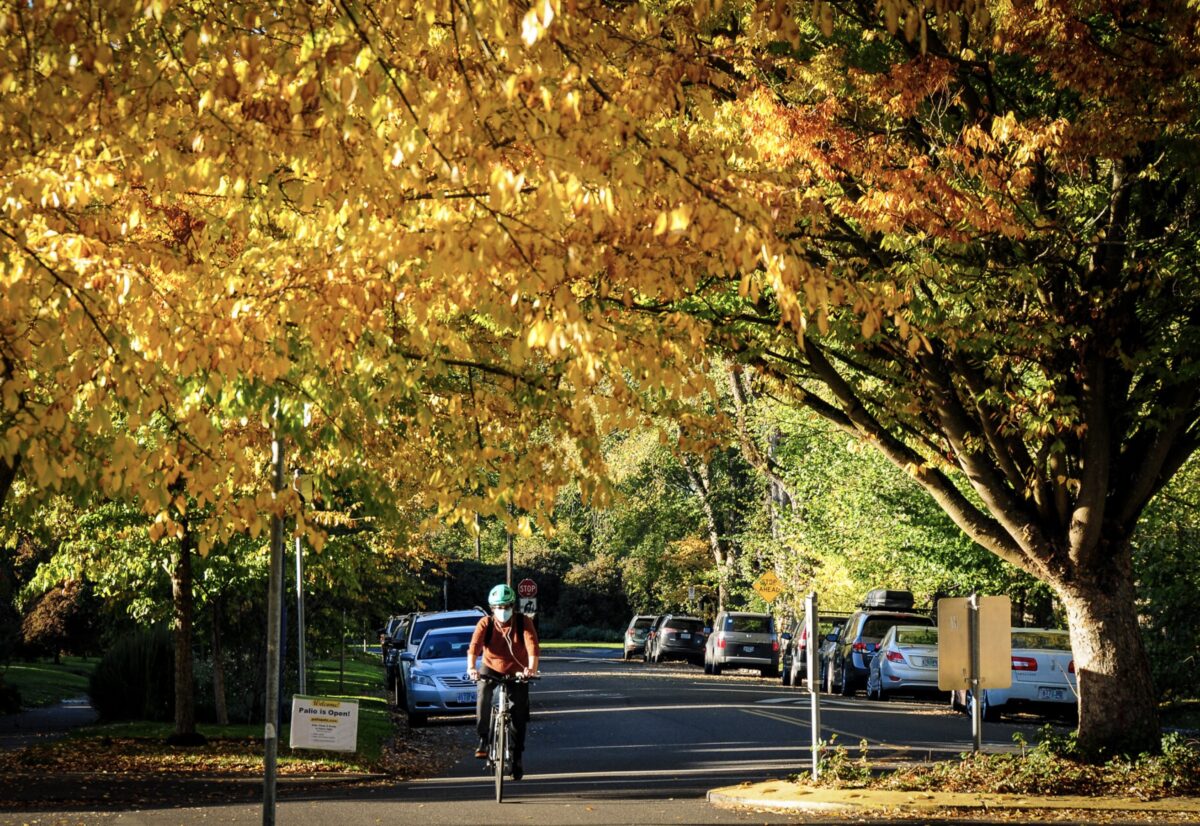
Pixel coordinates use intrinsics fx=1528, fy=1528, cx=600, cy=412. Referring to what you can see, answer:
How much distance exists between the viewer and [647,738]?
21125mm

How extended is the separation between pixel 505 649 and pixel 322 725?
2873 mm

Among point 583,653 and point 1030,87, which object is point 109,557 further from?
point 583,653

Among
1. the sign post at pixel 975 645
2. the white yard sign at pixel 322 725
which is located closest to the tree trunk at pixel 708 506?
the sign post at pixel 975 645

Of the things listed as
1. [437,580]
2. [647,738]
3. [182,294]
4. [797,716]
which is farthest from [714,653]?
[437,580]

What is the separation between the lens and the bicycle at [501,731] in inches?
536

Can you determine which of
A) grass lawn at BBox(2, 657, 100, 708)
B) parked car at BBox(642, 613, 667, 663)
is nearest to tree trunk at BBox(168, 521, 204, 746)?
grass lawn at BBox(2, 657, 100, 708)

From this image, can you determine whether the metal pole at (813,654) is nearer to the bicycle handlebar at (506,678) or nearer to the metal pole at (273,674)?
the bicycle handlebar at (506,678)

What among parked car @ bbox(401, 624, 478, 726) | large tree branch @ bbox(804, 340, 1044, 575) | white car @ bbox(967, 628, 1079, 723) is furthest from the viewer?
parked car @ bbox(401, 624, 478, 726)

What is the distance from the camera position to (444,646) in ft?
86.4

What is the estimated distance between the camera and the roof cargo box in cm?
3212

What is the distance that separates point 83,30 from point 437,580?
7855 cm

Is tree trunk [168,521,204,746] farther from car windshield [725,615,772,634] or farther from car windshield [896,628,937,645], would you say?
car windshield [725,615,772,634]

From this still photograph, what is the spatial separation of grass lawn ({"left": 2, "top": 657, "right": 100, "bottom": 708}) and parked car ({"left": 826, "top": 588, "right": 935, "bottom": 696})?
16422 mm

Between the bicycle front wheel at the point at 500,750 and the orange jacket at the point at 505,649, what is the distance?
60 cm
